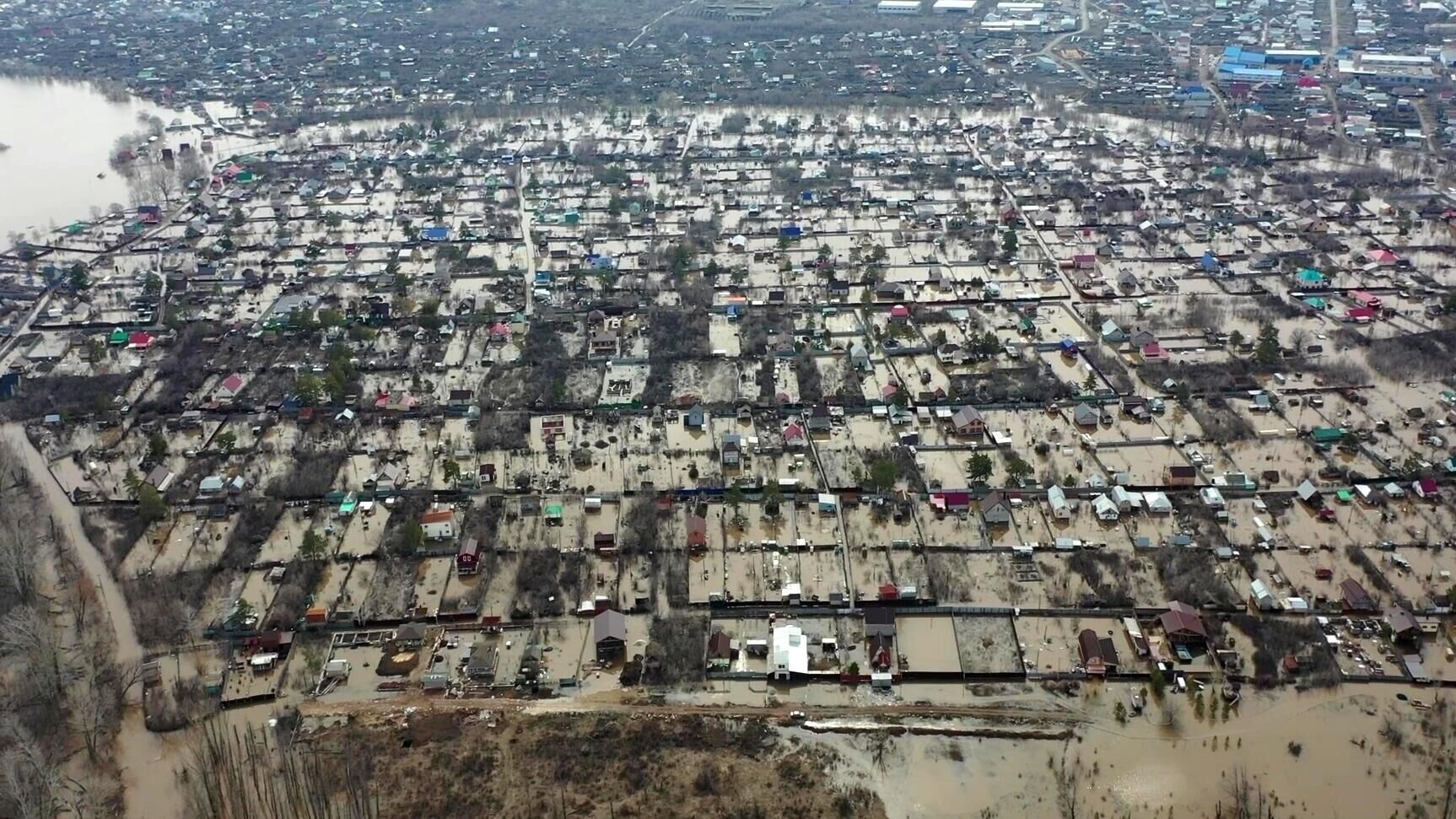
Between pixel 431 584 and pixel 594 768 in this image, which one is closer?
pixel 594 768

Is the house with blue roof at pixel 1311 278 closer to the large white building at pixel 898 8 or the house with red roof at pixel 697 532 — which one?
the house with red roof at pixel 697 532

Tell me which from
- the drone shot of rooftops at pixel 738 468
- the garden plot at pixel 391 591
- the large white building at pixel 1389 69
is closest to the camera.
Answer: the drone shot of rooftops at pixel 738 468

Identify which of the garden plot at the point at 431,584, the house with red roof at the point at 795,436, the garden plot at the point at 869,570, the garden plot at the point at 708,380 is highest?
the garden plot at the point at 708,380

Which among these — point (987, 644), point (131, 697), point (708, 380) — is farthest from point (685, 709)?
point (708, 380)

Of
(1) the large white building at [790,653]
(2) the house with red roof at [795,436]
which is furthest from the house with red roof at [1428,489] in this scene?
(1) the large white building at [790,653]

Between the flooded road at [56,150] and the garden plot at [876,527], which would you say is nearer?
the garden plot at [876,527]

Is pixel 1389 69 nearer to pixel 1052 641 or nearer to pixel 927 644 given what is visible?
pixel 1052 641
